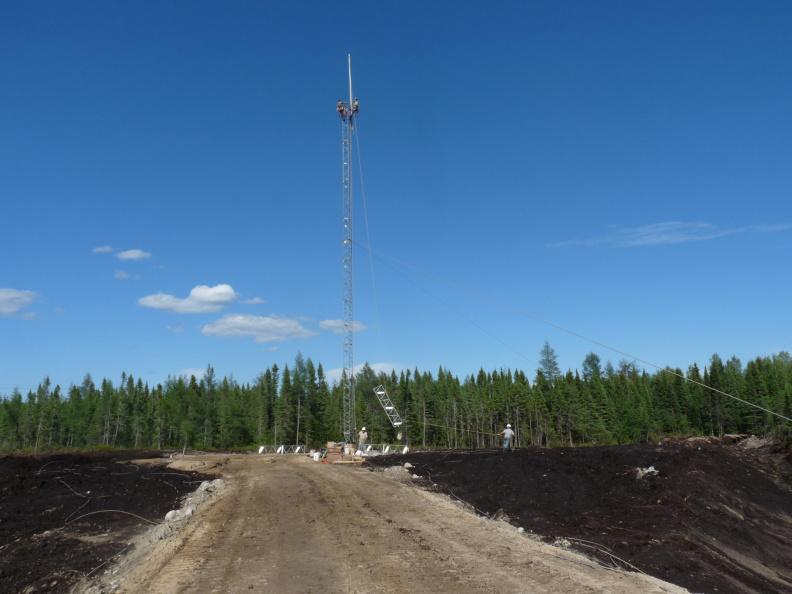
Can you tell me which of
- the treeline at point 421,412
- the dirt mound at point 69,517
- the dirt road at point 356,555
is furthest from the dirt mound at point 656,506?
the treeline at point 421,412

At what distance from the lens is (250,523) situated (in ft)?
44.3

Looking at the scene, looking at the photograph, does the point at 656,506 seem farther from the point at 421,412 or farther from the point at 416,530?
the point at 421,412

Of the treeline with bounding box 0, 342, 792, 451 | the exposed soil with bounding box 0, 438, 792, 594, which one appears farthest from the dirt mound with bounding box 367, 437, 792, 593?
the treeline with bounding box 0, 342, 792, 451

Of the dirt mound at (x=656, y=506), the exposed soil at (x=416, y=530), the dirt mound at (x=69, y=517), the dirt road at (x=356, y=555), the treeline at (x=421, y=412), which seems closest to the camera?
the dirt road at (x=356, y=555)

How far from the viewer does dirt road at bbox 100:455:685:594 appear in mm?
8602

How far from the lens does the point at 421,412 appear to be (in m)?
96.3

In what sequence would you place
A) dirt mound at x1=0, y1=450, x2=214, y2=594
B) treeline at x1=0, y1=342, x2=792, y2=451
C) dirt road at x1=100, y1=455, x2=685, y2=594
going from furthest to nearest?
treeline at x1=0, y1=342, x2=792, y2=451 → dirt mound at x1=0, y1=450, x2=214, y2=594 → dirt road at x1=100, y1=455, x2=685, y2=594

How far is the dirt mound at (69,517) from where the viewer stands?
31.8ft

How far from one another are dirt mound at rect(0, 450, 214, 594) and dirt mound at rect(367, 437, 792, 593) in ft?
33.9

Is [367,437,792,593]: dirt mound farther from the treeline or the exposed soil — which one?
the treeline

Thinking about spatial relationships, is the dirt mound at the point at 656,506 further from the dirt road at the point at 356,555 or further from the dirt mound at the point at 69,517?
the dirt mound at the point at 69,517

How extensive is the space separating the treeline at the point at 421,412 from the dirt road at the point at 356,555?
67.9m

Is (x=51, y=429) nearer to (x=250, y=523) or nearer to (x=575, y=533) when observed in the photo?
Answer: (x=250, y=523)

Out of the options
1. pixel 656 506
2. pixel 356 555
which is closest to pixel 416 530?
pixel 356 555
